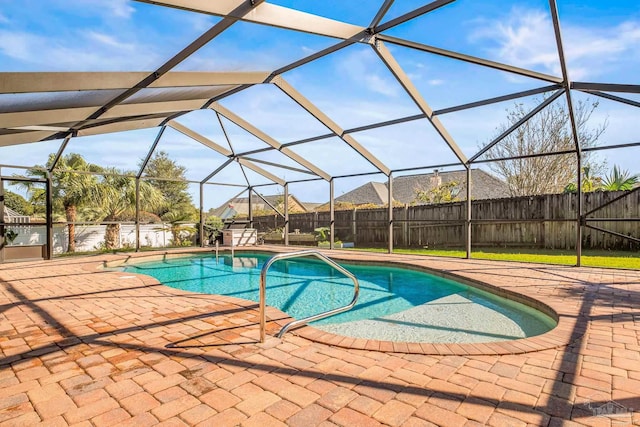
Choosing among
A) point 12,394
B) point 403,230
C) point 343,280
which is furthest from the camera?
point 403,230

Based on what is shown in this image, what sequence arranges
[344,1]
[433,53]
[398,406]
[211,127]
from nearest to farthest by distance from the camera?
[398,406], [344,1], [433,53], [211,127]

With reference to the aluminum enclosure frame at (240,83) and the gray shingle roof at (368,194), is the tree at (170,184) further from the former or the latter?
the aluminum enclosure frame at (240,83)

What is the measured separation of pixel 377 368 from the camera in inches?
108

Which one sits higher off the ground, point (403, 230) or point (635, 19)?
point (635, 19)

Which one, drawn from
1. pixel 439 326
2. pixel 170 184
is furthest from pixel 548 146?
pixel 170 184

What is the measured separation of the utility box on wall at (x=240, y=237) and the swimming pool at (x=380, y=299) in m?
2.85

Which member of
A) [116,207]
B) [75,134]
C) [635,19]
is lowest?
[116,207]

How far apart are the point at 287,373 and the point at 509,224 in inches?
462

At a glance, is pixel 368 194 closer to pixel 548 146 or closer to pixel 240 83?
pixel 548 146

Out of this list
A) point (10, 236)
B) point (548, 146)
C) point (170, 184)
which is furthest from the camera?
point (170, 184)

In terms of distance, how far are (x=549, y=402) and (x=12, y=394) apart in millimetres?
3482

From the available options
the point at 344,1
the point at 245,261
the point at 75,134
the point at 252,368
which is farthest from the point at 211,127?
the point at 252,368

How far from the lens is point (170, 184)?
29.8 meters

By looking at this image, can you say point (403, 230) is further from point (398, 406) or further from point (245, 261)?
point (398, 406)
